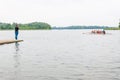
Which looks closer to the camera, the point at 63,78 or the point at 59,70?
the point at 63,78

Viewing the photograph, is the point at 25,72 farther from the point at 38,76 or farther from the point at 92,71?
the point at 92,71

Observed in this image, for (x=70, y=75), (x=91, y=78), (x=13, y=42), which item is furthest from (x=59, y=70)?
(x=13, y=42)

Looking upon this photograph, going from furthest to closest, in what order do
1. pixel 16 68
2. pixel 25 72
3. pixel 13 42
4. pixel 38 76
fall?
pixel 13 42 → pixel 16 68 → pixel 25 72 → pixel 38 76

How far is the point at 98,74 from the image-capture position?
19.5m

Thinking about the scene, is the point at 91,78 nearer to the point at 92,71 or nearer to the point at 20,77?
the point at 92,71

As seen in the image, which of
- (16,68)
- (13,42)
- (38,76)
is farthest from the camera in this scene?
(13,42)

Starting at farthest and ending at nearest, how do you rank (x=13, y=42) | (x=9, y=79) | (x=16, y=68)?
1. (x=13, y=42)
2. (x=16, y=68)
3. (x=9, y=79)

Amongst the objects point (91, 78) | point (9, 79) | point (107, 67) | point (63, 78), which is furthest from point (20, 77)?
point (107, 67)

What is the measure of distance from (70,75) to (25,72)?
3.03m

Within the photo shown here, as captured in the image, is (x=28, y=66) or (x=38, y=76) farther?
(x=28, y=66)

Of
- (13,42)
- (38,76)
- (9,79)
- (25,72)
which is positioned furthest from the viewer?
(13,42)

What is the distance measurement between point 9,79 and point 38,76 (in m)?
1.95

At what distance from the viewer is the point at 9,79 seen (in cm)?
1744

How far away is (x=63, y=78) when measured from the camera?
1811 cm
